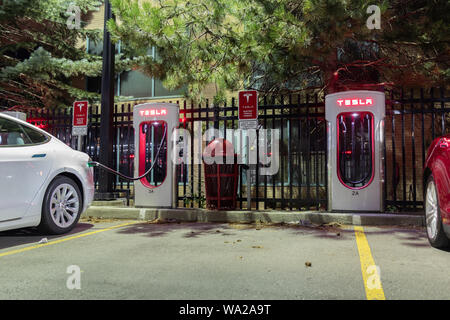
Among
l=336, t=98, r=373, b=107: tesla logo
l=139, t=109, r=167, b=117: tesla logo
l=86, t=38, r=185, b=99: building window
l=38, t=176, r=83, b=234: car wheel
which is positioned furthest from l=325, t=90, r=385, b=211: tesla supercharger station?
l=86, t=38, r=185, b=99: building window

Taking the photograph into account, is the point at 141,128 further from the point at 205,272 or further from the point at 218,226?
the point at 205,272

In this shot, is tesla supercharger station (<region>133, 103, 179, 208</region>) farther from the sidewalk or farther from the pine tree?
the pine tree

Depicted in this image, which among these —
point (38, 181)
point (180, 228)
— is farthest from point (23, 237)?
point (180, 228)

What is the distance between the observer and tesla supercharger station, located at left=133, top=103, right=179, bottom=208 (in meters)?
7.95

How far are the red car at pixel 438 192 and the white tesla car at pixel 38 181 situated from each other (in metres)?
4.61

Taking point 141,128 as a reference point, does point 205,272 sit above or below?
below

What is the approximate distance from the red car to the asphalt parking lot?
214 mm

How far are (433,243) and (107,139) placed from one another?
21.7 ft

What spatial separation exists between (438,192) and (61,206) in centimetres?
468

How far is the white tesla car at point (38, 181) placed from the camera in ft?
15.8

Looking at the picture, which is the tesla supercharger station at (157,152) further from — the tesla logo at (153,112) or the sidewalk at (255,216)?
the sidewalk at (255,216)
